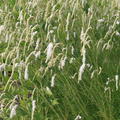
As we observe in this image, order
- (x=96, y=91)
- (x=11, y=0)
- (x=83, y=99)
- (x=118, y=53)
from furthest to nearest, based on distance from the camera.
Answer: (x=11, y=0), (x=118, y=53), (x=83, y=99), (x=96, y=91)

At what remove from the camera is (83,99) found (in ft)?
9.21

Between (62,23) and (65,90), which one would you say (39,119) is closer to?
(65,90)

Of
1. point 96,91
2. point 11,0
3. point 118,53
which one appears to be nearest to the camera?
point 96,91

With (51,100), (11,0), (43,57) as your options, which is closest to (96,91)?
(51,100)

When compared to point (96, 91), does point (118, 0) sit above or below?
above

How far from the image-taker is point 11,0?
475cm

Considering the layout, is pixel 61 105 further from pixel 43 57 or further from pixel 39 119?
pixel 43 57

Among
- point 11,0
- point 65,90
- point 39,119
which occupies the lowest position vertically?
point 39,119

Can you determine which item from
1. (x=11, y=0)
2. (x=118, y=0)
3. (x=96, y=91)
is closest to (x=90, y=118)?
(x=96, y=91)

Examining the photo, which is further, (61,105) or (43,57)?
(43,57)

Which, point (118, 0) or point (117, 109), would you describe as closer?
point (117, 109)

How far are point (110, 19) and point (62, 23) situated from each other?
477 mm

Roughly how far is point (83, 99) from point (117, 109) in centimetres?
27

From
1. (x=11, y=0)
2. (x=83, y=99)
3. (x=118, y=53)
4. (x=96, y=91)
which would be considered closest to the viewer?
(x=96, y=91)
